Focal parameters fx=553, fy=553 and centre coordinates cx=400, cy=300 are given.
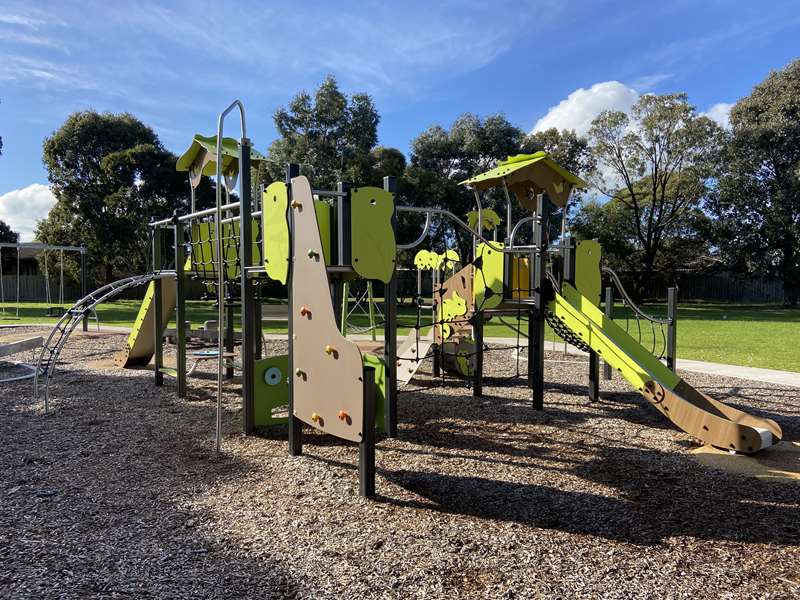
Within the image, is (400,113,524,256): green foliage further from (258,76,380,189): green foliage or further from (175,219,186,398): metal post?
(175,219,186,398): metal post

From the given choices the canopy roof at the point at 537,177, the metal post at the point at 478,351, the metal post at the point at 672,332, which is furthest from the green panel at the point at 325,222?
the metal post at the point at 672,332

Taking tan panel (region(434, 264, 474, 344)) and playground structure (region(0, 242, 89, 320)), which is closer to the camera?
tan panel (region(434, 264, 474, 344))

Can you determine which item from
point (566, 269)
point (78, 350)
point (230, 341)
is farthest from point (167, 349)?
point (566, 269)

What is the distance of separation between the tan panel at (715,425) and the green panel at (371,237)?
2.94 m

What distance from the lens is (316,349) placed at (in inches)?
177

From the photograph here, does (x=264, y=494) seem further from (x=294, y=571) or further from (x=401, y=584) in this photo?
(x=401, y=584)

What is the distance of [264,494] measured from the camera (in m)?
4.20

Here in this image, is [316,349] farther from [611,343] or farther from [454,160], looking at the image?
[454,160]

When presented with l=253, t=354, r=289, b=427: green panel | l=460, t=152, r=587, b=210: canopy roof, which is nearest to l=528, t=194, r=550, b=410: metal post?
l=460, t=152, r=587, b=210: canopy roof

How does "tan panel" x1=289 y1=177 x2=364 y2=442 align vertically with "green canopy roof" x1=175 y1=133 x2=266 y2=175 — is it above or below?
below

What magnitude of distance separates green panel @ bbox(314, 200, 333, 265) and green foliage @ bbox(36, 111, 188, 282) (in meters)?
30.8

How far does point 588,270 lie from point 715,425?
3125 mm

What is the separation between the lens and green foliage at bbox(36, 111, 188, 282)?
32250 mm

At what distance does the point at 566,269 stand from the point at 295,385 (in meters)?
4.37
